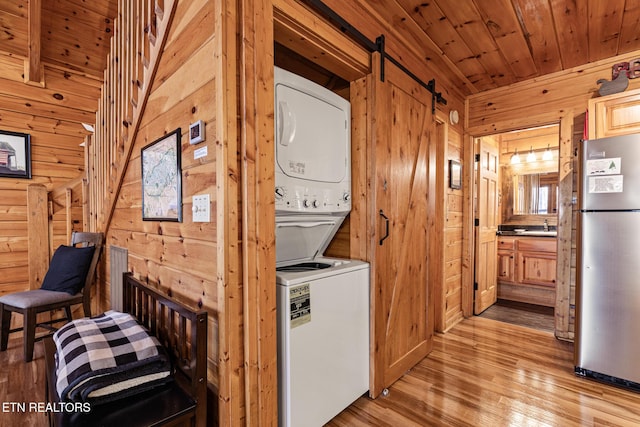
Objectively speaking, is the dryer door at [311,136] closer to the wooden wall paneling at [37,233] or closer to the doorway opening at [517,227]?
the doorway opening at [517,227]

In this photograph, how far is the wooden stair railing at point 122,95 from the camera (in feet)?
5.78

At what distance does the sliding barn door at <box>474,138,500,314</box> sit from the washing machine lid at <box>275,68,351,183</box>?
2366 millimetres

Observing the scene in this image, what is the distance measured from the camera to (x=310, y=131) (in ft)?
5.44

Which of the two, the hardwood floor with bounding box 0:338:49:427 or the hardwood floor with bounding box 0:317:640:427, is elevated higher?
the hardwood floor with bounding box 0:338:49:427

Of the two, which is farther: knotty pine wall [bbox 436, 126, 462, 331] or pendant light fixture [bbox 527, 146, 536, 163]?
pendant light fixture [bbox 527, 146, 536, 163]

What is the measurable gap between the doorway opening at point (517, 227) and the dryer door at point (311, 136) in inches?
91.7

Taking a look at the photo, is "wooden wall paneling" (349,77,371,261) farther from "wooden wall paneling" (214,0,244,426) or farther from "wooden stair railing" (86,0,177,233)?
"wooden stair railing" (86,0,177,233)

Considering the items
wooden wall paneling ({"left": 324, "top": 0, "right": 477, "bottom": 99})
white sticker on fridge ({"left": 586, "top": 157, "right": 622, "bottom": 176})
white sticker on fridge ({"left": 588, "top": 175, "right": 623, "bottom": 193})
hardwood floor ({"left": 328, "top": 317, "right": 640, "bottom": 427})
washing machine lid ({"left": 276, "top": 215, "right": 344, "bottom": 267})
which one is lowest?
hardwood floor ({"left": 328, "top": 317, "right": 640, "bottom": 427})

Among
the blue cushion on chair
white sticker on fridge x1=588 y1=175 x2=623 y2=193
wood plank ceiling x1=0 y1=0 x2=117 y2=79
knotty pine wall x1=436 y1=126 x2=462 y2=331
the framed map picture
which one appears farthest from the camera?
knotty pine wall x1=436 y1=126 x2=462 y2=331

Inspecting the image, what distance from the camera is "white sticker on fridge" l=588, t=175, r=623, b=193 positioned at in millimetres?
2008

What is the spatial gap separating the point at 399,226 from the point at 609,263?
1.48 m

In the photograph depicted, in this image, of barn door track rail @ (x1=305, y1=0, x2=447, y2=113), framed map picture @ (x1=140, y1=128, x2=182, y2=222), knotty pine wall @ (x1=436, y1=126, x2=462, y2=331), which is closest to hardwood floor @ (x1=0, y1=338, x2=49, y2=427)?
framed map picture @ (x1=140, y1=128, x2=182, y2=222)

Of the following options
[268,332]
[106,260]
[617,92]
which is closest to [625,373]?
[617,92]

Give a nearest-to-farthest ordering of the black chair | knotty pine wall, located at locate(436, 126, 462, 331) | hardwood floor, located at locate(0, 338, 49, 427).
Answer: hardwood floor, located at locate(0, 338, 49, 427) → the black chair → knotty pine wall, located at locate(436, 126, 462, 331)
